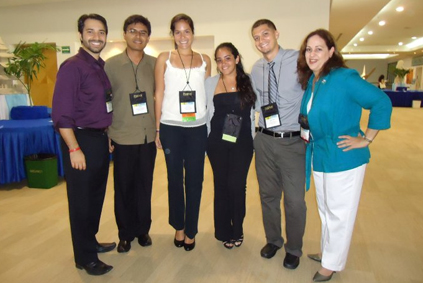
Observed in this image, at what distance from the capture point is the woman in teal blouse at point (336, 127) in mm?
1703

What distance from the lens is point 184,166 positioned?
2.32m

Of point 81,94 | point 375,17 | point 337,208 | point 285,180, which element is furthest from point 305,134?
point 375,17

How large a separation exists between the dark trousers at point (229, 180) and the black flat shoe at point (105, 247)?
81 centimetres

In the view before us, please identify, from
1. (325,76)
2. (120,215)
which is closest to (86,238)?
(120,215)

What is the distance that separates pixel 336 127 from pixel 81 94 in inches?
58.3

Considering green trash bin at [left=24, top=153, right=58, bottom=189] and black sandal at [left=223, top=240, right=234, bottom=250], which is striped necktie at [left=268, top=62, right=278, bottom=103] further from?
green trash bin at [left=24, top=153, right=58, bottom=189]

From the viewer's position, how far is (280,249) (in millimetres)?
2412

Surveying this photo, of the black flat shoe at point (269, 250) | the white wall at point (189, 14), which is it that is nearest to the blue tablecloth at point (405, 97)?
the white wall at point (189, 14)

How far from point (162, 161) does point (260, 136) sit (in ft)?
10.9

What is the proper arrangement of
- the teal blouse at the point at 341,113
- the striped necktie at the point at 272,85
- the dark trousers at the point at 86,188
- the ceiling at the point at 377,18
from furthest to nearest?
1. the ceiling at the point at 377,18
2. the striped necktie at the point at 272,85
3. the dark trousers at the point at 86,188
4. the teal blouse at the point at 341,113

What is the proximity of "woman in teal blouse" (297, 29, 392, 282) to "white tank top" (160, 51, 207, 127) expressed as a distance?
27.3 inches

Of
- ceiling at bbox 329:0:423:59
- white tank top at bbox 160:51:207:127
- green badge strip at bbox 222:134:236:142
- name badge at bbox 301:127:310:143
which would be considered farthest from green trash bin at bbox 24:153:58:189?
ceiling at bbox 329:0:423:59

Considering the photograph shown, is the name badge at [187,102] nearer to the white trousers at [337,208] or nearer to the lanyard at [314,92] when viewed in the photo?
the lanyard at [314,92]

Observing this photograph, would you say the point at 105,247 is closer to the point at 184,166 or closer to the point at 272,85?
the point at 184,166
